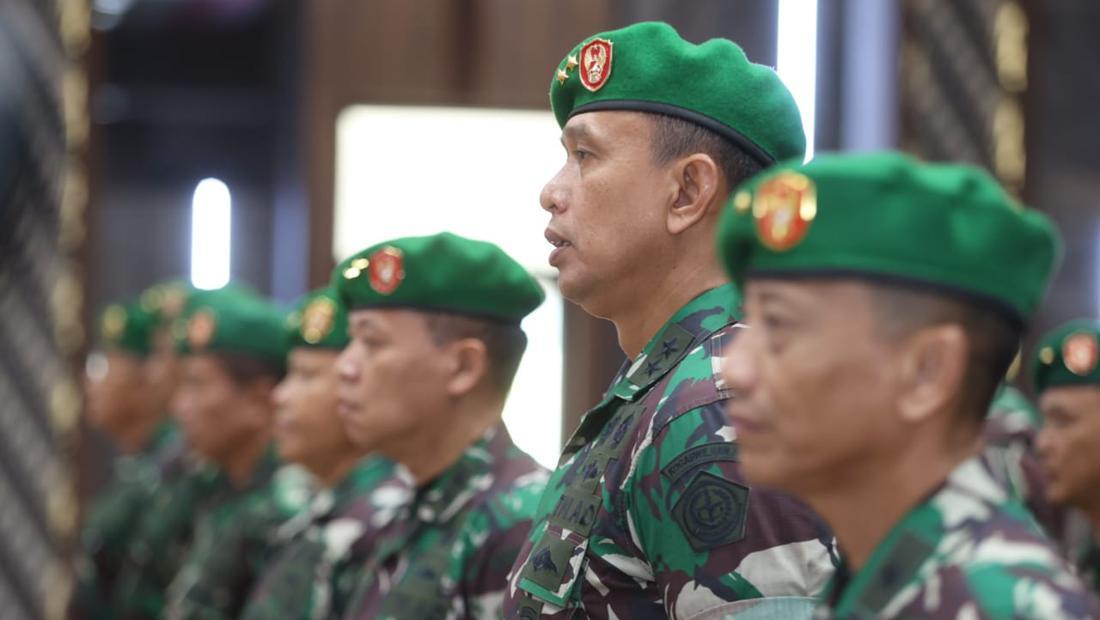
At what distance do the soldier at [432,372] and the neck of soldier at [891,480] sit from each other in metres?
1.53

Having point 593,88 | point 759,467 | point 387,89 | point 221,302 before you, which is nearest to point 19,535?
point 221,302

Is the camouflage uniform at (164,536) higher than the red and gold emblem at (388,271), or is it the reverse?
the red and gold emblem at (388,271)

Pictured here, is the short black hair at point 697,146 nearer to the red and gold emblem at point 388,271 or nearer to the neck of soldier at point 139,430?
the red and gold emblem at point 388,271

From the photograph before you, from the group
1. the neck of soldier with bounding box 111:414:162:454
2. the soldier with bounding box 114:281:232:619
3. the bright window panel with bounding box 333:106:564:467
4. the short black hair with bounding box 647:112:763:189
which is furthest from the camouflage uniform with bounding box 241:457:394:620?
the neck of soldier with bounding box 111:414:162:454

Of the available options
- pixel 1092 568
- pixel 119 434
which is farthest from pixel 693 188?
pixel 119 434

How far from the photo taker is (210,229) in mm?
10664

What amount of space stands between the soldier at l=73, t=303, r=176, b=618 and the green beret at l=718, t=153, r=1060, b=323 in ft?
18.3

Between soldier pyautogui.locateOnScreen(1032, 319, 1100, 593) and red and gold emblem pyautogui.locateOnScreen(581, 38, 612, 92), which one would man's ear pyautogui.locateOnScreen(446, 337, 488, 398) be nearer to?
red and gold emblem pyautogui.locateOnScreen(581, 38, 612, 92)

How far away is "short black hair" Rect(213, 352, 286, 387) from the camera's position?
5.63 m

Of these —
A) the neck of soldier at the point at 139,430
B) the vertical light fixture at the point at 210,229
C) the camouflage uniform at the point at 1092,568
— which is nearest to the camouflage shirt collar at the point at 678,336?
the camouflage uniform at the point at 1092,568

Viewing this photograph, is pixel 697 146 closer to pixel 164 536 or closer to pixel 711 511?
pixel 711 511

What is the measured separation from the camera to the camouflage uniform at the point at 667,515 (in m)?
1.92

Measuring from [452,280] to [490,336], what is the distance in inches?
5.1

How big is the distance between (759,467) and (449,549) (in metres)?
1.47
